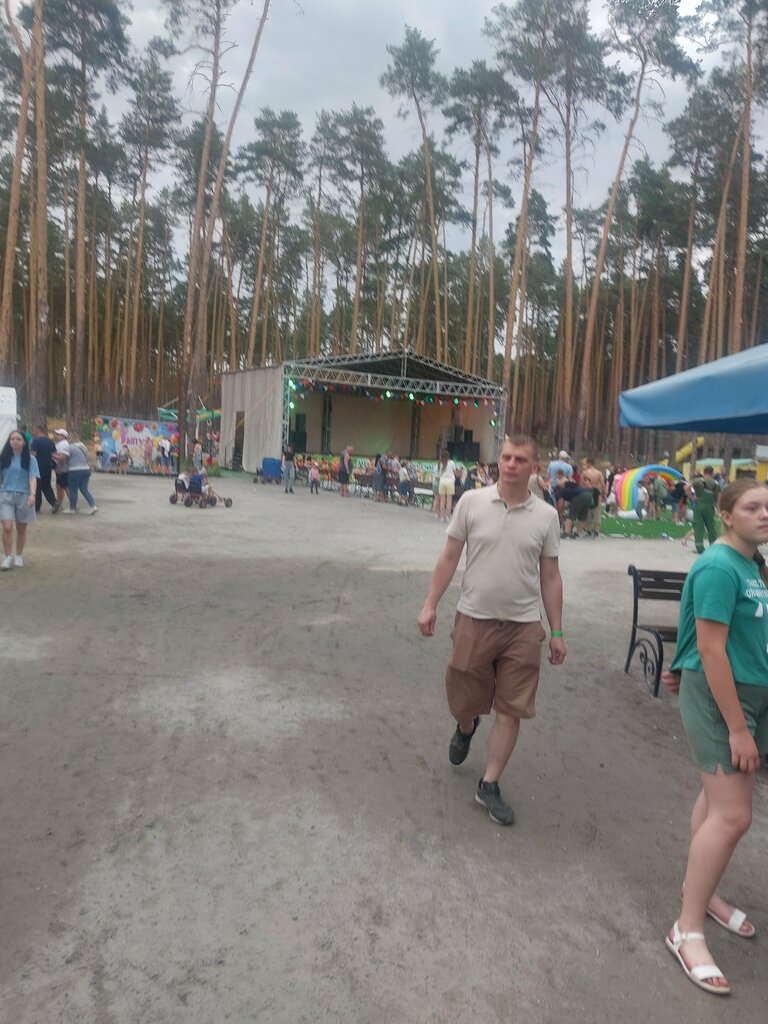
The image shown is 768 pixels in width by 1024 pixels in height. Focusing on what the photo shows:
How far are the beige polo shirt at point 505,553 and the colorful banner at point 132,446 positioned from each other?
2430cm

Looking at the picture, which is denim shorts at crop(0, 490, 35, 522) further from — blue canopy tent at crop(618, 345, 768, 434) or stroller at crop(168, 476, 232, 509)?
stroller at crop(168, 476, 232, 509)

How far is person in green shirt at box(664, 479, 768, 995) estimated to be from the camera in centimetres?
223

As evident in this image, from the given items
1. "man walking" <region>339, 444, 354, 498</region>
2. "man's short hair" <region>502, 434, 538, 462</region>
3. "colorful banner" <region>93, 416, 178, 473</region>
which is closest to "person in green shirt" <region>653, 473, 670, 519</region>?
"man walking" <region>339, 444, 354, 498</region>

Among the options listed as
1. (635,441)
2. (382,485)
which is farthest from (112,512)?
(635,441)

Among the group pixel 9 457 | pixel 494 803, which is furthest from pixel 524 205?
pixel 494 803

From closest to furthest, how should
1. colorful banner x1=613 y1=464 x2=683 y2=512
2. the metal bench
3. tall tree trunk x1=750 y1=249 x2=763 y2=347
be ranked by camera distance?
the metal bench < colorful banner x1=613 y1=464 x2=683 y2=512 < tall tree trunk x1=750 y1=249 x2=763 y2=347

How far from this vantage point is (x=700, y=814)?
101 inches

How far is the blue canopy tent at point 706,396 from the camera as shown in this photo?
369 cm

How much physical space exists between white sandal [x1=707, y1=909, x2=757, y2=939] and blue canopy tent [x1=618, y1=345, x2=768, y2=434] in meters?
2.30

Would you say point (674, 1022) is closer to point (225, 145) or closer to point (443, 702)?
point (443, 702)

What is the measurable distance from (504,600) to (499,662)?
0.31 m

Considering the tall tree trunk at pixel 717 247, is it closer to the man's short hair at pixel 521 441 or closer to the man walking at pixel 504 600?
the man's short hair at pixel 521 441

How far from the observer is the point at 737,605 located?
7.46 feet

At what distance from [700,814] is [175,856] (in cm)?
199
